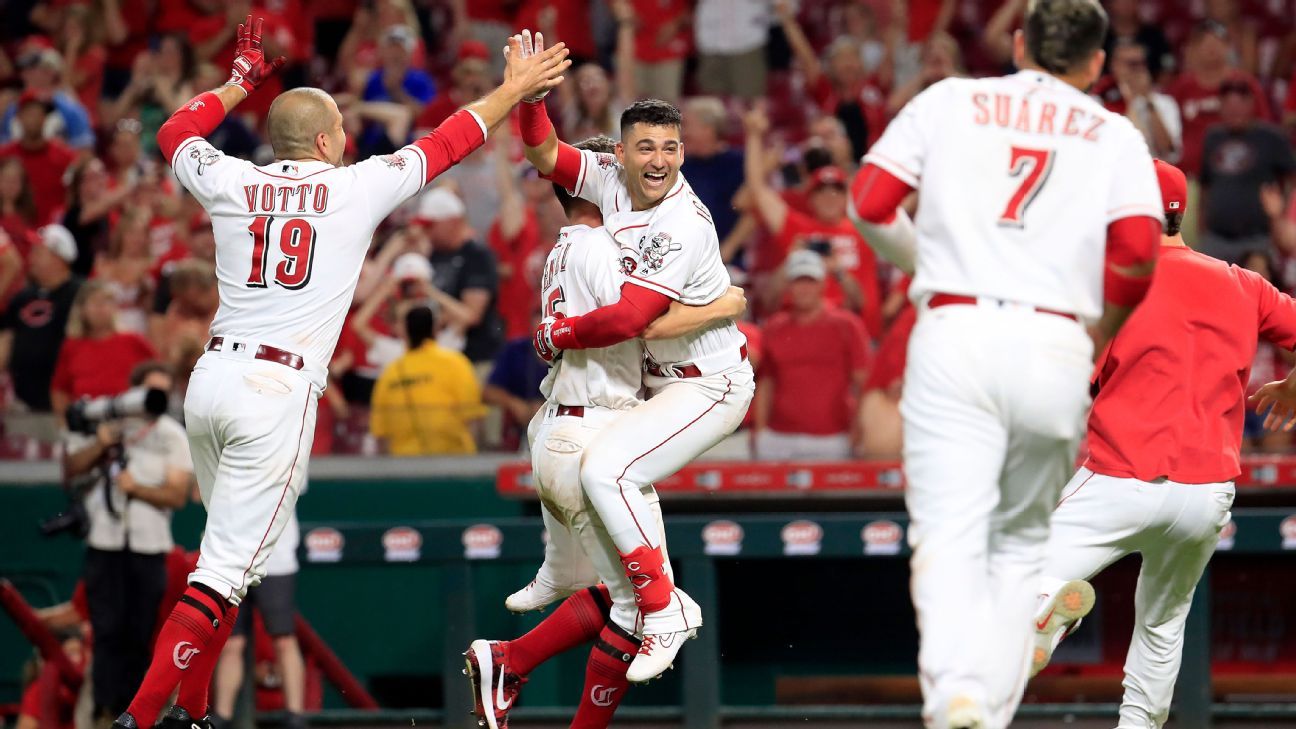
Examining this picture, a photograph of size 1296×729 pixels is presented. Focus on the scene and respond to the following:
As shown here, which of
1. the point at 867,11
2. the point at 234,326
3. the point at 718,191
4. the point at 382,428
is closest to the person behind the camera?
the point at 234,326

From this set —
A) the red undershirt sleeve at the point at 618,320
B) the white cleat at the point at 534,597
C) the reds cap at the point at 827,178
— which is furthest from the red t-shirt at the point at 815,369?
the red undershirt sleeve at the point at 618,320

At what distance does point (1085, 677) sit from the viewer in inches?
341

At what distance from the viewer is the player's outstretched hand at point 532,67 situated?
6.08 meters

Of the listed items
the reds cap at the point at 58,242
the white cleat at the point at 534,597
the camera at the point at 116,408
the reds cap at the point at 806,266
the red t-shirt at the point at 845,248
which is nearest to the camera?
the white cleat at the point at 534,597

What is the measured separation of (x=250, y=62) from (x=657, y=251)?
1.90 metres

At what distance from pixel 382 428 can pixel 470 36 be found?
5.08m

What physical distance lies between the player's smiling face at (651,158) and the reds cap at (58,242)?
6211 millimetres

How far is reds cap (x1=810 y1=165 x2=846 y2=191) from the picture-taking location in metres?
10.4

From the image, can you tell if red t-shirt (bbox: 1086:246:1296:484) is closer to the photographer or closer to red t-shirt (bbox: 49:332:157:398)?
the photographer

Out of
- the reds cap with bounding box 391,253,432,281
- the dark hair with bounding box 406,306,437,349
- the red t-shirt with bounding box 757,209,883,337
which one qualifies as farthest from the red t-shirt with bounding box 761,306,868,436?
the reds cap with bounding box 391,253,432,281

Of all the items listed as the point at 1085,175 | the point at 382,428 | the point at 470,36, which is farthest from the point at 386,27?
the point at 1085,175

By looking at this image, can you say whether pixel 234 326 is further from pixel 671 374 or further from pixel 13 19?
pixel 13 19

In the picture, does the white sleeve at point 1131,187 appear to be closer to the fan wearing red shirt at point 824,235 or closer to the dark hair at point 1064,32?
the dark hair at point 1064,32

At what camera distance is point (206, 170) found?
6035 mm
